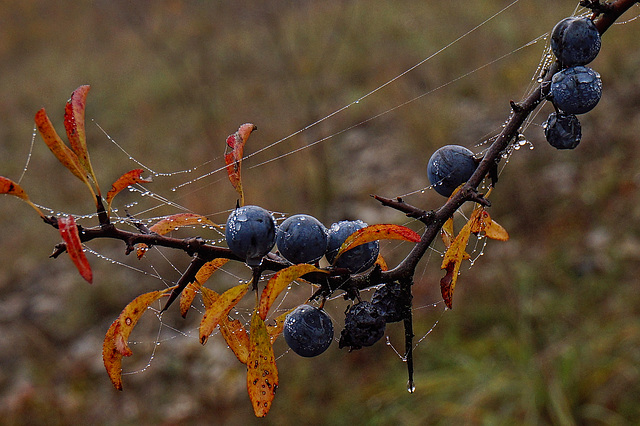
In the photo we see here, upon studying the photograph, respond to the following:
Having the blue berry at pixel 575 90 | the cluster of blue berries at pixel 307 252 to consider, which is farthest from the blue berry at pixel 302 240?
the blue berry at pixel 575 90

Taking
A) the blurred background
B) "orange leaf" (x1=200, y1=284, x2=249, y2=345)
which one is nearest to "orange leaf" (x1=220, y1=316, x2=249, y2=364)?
"orange leaf" (x1=200, y1=284, x2=249, y2=345)

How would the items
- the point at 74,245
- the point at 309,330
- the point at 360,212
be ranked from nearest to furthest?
the point at 74,245
the point at 309,330
the point at 360,212

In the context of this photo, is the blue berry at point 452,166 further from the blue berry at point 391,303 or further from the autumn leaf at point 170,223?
the autumn leaf at point 170,223

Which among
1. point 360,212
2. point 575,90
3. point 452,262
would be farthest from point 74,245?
point 360,212

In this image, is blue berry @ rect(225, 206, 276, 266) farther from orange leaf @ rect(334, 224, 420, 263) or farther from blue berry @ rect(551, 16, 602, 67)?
blue berry @ rect(551, 16, 602, 67)

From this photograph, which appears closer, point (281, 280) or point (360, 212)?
point (281, 280)

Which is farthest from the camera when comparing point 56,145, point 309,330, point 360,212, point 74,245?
point 360,212

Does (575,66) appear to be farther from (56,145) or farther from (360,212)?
(360,212)
